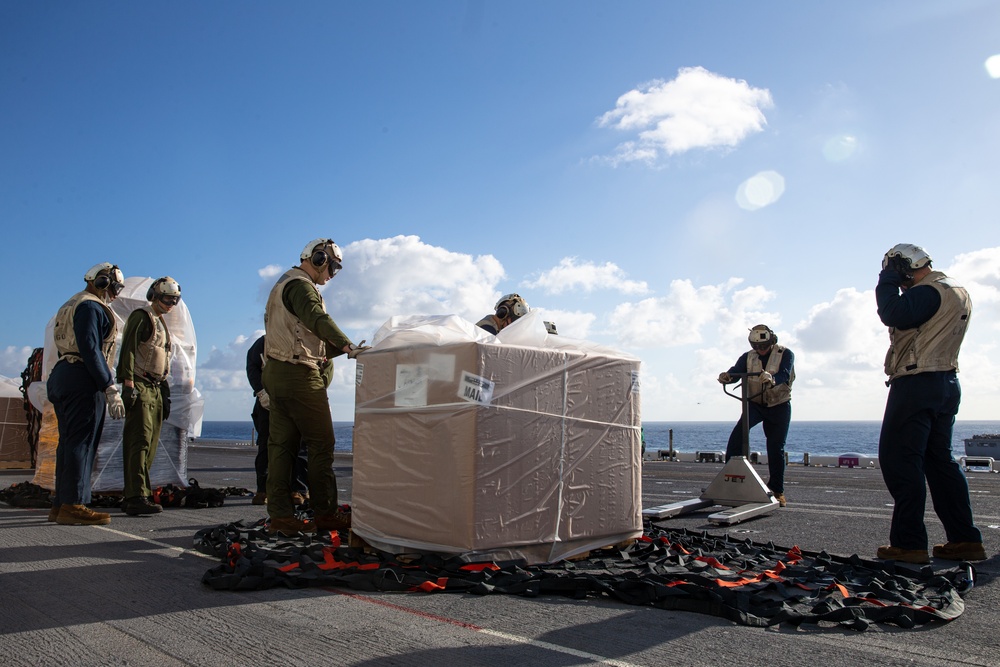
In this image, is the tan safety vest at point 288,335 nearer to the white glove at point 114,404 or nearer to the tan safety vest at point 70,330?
the white glove at point 114,404

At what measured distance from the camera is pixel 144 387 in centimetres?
670

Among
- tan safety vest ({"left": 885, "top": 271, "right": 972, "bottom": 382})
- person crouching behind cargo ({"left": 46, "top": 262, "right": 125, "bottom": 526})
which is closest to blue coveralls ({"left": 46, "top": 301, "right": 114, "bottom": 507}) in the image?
person crouching behind cargo ({"left": 46, "top": 262, "right": 125, "bottom": 526})

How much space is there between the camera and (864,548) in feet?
15.4

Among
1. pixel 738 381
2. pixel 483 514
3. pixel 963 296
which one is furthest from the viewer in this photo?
pixel 738 381

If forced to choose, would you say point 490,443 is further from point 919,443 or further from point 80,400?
point 80,400

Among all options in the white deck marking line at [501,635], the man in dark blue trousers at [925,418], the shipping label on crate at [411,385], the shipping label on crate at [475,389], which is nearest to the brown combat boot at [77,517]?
the shipping label on crate at [411,385]

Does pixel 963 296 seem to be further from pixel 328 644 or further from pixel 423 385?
pixel 328 644

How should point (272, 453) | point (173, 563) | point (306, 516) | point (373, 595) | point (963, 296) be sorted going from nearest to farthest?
point (373, 595)
point (173, 563)
point (963, 296)
point (272, 453)
point (306, 516)

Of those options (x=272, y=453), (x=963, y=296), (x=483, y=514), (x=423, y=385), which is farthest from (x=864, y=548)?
(x=272, y=453)

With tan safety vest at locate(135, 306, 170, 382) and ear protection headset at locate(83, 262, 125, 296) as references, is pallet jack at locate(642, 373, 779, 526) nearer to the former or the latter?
tan safety vest at locate(135, 306, 170, 382)

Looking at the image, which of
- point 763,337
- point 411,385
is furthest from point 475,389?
point 763,337

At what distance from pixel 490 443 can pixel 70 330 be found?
434 centimetres

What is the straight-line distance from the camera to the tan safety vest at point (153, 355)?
22.2 ft

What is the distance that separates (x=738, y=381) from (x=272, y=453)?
16.5 feet
